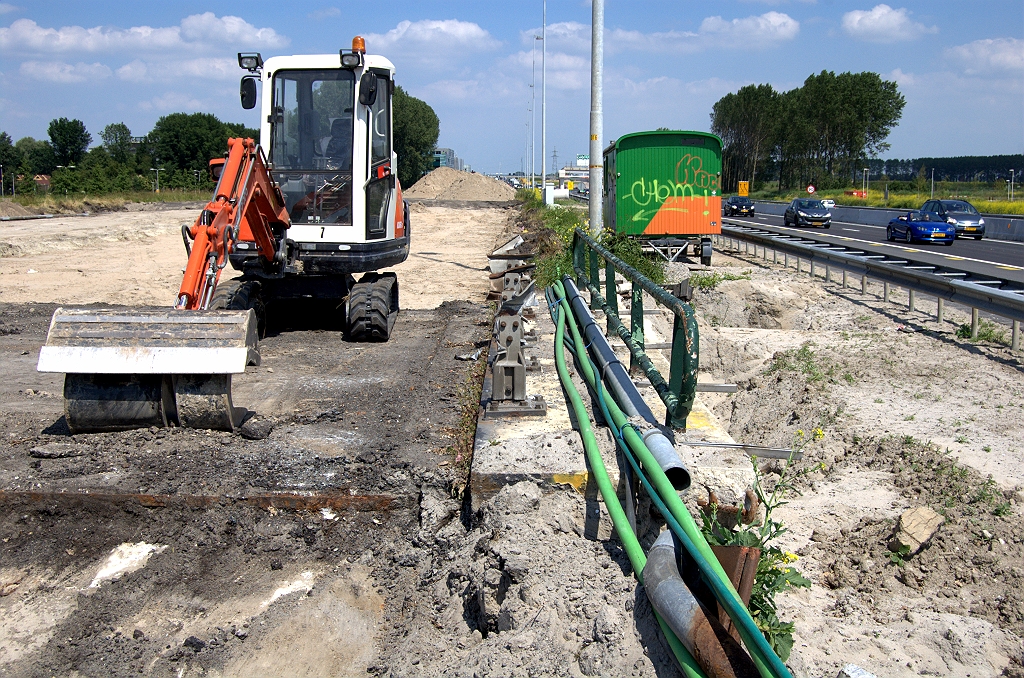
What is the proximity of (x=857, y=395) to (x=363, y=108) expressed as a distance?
6300 millimetres

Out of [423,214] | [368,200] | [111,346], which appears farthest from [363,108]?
[423,214]

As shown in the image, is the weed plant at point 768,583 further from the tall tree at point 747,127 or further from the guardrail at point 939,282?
the tall tree at point 747,127

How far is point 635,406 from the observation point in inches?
176

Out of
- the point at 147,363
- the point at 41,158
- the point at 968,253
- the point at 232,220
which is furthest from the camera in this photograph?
the point at 41,158

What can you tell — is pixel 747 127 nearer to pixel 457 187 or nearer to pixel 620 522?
pixel 457 187

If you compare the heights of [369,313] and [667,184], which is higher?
[667,184]

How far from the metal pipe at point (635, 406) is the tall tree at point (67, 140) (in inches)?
3879

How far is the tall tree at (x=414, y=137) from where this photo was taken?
9188 cm

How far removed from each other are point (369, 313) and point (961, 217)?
2661cm

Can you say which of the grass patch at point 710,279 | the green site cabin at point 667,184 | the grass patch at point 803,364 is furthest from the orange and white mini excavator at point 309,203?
the green site cabin at point 667,184

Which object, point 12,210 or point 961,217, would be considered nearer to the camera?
point 961,217

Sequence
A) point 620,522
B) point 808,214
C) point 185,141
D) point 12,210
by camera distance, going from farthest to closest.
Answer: point 185,141 < point 808,214 < point 12,210 < point 620,522

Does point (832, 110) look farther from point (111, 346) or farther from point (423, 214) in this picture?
point (111, 346)

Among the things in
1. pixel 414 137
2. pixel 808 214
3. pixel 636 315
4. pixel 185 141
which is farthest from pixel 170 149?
pixel 636 315
